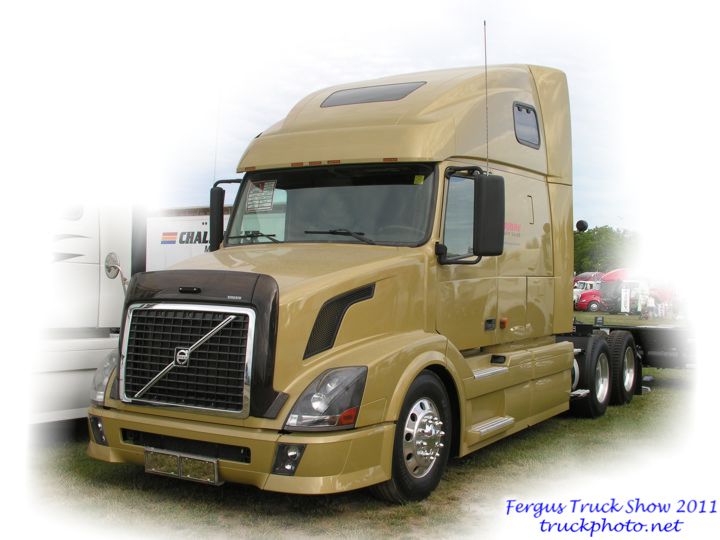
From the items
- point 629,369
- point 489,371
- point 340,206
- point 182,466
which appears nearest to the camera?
point 182,466

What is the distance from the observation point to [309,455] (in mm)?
5254

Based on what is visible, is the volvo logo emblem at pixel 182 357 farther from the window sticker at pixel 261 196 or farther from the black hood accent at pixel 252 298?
the window sticker at pixel 261 196

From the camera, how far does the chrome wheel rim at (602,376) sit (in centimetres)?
1058

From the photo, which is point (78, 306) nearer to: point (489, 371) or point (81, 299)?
point (81, 299)

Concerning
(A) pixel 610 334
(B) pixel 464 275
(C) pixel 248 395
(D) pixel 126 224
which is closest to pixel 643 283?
(A) pixel 610 334

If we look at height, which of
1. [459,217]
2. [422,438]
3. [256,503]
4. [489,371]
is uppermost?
[459,217]

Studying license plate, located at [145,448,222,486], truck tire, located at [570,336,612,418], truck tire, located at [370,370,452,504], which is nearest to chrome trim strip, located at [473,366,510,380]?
truck tire, located at [370,370,452,504]

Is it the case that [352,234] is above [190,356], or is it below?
above

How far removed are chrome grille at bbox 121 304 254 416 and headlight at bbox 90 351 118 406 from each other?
30cm

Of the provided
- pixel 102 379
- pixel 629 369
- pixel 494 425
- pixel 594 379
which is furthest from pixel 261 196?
pixel 629 369

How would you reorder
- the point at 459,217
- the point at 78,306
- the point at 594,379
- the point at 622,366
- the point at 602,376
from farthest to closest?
the point at 622,366
the point at 602,376
the point at 594,379
the point at 78,306
the point at 459,217

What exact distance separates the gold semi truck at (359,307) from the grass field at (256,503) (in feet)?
0.92

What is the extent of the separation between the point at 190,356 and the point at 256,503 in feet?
4.14

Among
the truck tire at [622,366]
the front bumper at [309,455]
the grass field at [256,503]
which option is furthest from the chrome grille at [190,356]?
the truck tire at [622,366]
